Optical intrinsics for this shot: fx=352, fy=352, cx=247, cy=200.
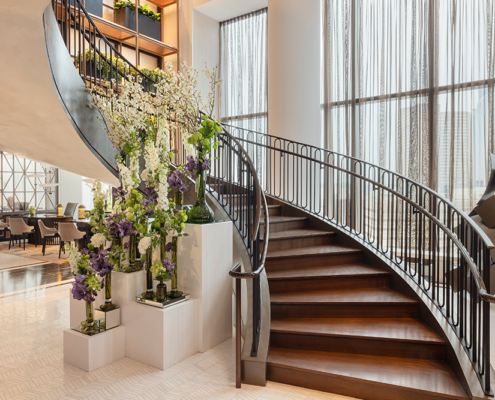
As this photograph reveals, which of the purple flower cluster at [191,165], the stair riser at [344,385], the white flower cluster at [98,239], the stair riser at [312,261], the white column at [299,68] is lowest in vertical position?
the stair riser at [344,385]

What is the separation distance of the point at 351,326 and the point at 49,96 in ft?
12.8

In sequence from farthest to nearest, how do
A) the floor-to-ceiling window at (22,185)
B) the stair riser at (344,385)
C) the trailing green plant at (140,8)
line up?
the floor-to-ceiling window at (22,185), the trailing green plant at (140,8), the stair riser at (344,385)

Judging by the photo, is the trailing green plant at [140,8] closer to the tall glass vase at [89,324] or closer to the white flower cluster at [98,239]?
the white flower cluster at [98,239]

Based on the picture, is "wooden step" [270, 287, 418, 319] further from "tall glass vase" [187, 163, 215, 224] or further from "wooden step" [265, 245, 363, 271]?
"tall glass vase" [187, 163, 215, 224]

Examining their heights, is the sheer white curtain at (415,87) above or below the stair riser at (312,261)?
above

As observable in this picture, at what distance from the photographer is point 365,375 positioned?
8.59 feet

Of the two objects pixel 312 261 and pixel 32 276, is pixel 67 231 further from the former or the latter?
pixel 312 261

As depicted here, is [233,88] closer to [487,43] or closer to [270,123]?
[270,123]

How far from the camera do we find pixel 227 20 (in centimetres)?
937

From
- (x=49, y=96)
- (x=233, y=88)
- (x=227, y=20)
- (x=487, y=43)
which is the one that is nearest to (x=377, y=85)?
(x=487, y=43)

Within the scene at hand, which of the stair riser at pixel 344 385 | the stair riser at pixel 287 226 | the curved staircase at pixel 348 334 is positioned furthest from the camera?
the stair riser at pixel 287 226

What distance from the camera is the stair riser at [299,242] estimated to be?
4289mm

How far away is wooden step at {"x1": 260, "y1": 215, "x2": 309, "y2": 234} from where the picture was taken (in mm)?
Answer: 4723

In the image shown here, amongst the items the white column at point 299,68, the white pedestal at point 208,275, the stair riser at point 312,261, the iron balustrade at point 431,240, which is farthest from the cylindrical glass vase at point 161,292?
the white column at point 299,68
